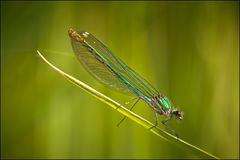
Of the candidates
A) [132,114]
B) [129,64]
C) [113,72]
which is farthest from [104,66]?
[132,114]

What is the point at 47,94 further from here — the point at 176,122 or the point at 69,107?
the point at 176,122

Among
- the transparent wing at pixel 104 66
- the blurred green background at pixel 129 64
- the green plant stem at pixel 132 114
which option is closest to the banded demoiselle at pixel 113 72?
the transparent wing at pixel 104 66

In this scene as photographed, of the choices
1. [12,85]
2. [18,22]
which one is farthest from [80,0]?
[12,85]

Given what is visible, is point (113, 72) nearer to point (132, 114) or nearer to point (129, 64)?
point (129, 64)

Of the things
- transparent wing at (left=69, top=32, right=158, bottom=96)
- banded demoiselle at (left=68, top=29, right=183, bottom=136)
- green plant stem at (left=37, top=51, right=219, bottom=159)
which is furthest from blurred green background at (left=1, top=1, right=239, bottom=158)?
green plant stem at (left=37, top=51, right=219, bottom=159)

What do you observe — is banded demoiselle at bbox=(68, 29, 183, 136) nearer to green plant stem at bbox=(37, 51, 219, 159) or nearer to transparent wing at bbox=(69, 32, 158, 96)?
transparent wing at bbox=(69, 32, 158, 96)

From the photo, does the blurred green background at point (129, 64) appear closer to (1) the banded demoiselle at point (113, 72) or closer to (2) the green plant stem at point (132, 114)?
(1) the banded demoiselle at point (113, 72)

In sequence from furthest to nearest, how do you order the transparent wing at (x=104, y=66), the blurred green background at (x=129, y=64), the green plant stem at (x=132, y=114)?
the blurred green background at (x=129, y=64), the transparent wing at (x=104, y=66), the green plant stem at (x=132, y=114)
